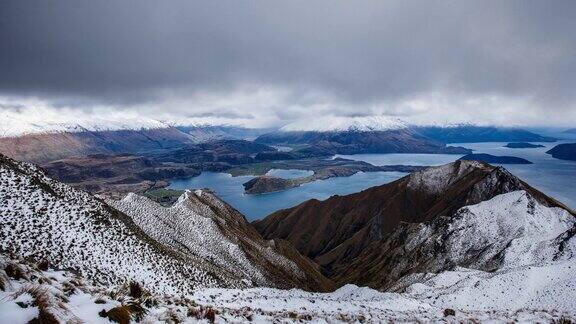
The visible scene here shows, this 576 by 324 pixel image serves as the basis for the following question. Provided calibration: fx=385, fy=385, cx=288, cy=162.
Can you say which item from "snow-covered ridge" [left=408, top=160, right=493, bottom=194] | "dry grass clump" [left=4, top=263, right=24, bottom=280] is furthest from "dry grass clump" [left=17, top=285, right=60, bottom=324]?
"snow-covered ridge" [left=408, top=160, right=493, bottom=194]

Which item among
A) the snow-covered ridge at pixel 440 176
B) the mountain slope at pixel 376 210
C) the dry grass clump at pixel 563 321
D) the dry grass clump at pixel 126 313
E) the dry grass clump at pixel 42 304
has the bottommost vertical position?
the mountain slope at pixel 376 210

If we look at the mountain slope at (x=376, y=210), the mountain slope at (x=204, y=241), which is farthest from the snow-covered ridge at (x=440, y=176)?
the mountain slope at (x=204, y=241)

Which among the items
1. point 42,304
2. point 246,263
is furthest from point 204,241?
point 42,304

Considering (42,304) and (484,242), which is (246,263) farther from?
(42,304)

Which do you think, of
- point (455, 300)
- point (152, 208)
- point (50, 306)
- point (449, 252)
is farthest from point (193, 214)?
point (50, 306)

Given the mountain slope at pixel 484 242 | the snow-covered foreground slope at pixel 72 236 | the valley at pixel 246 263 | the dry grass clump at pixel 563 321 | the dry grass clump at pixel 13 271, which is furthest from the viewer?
the mountain slope at pixel 484 242

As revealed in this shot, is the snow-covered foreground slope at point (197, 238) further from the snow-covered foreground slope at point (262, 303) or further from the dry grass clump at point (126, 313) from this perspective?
the dry grass clump at point (126, 313)

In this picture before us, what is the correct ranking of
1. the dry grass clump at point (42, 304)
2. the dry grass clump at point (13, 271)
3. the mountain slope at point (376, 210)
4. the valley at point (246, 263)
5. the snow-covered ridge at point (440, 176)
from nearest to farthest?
1. the dry grass clump at point (42, 304)
2. the dry grass clump at point (13, 271)
3. the valley at point (246, 263)
4. the mountain slope at point (376, 210)
5. the snow-covered ridge at point (440, 176)

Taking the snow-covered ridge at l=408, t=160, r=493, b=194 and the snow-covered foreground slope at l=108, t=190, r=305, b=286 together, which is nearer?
the snow-covered foreground slope at l=108, t=190, r=305, b=286

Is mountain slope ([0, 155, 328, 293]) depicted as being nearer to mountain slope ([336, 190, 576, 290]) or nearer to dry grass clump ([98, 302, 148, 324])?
dry grass clump ([98, 302, 148, 324])

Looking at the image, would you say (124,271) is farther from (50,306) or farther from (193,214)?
(193,214)

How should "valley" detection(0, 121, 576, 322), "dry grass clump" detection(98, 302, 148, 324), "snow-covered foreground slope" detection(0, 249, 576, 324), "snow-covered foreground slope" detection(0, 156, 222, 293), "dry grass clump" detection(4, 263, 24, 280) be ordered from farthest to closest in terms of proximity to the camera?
1. "snow-covered foreground slope" detection(0, 156, 222, 293)
2. "valley" detection(0, 121, 576, 322)
3. "dry grass clump" detection(4, 263, 24, 280)
4. "dry grass clump" detection(98, 302, 148, 324)
5. "snow-covered foreground slope" detection(0, 249, 576, 324)
